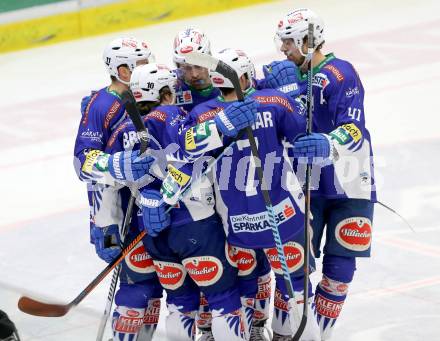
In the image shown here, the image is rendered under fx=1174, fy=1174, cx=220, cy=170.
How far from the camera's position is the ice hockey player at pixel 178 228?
19.3 feet

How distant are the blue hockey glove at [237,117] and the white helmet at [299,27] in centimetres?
78

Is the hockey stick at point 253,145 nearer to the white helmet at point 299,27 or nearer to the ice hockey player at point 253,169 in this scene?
the ice hockey player at point 253,169

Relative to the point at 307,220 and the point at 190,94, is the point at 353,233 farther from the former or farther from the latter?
the point at 190,94

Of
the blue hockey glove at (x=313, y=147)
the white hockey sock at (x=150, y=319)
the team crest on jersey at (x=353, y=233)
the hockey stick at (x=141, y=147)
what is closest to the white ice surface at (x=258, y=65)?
the hockey stick at (x=141, y=147)

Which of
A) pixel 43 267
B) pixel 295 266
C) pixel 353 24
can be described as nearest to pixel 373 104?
pixel 353 24

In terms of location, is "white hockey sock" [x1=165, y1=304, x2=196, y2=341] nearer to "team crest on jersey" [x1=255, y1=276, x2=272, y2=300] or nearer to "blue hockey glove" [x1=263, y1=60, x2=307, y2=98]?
"team crest on jersey" [x1=255, y1=276, x2=272, y2=300]

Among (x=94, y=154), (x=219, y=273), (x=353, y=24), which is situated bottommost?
(x=353, y=24)

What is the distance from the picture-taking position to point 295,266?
5.96 m

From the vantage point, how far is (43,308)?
20.6 feet

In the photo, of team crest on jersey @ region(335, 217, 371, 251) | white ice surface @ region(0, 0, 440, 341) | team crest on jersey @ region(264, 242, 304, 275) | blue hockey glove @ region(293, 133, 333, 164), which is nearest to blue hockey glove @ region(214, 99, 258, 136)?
blue hockey glove @ region(293, 133, 333, 164)

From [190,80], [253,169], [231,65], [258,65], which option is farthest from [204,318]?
[258,65]

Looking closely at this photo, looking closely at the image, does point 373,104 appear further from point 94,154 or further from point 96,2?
point 94,154

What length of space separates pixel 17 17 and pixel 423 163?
21.1 feet

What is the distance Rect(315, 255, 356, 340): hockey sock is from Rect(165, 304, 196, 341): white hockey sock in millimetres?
738
